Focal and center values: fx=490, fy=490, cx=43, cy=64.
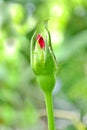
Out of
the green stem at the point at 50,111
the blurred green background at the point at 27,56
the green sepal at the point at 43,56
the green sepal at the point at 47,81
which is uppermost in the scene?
the blurred green background at the point at 27,56

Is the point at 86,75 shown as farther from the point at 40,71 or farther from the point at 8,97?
the point at 40,71

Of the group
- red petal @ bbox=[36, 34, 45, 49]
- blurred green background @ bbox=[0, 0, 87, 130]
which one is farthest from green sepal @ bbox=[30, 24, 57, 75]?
blurred green background @ bbox=[0, 0, 87, 130]

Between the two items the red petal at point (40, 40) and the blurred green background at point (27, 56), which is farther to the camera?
the blurred green background at point (27, 56)

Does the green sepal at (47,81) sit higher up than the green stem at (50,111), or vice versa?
the green sepal at (47,81)

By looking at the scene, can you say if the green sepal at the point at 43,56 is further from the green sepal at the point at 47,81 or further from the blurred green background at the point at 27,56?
the blurred green background at the point at 27,56

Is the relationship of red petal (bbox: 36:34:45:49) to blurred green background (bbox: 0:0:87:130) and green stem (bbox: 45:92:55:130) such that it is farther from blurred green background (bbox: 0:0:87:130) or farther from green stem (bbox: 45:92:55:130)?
blurred green background (bbox: 0:0:87:130)

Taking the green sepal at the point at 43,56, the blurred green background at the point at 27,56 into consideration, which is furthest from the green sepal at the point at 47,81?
the blurred green background at the point at 27,56

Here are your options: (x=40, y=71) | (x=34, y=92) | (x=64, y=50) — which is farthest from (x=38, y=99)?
(x=40, y=71)

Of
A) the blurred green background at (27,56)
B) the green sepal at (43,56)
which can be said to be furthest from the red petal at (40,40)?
the blurred green background at (27,56)
